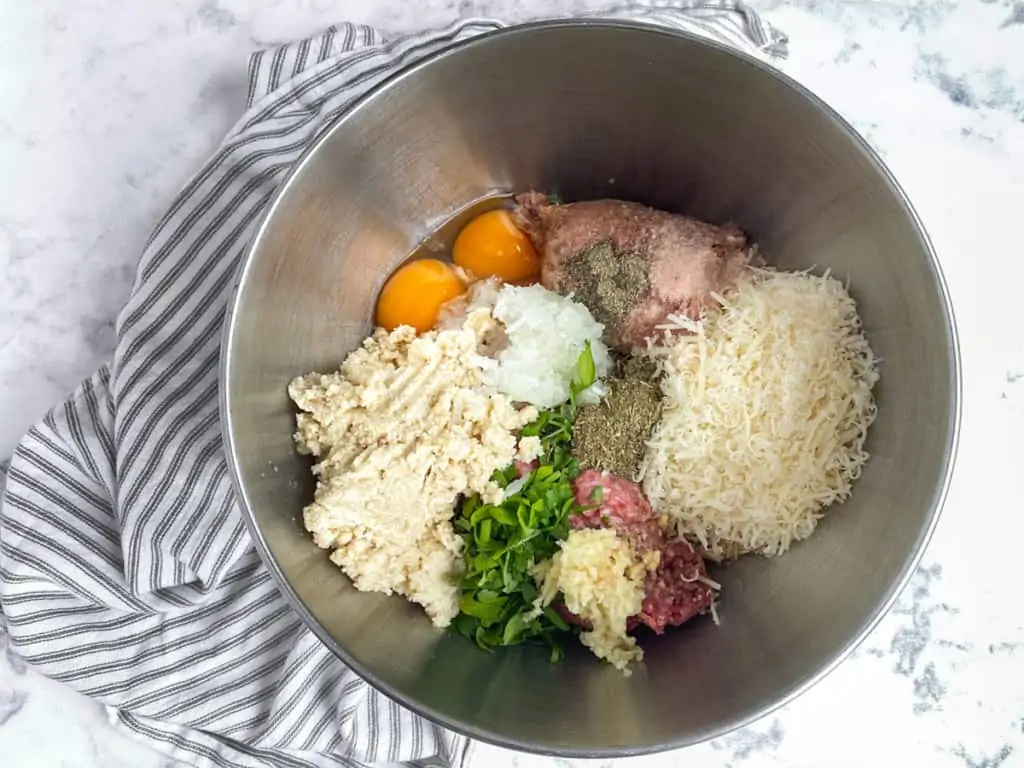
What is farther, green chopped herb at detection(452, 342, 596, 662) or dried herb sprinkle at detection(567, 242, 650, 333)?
dried herb sprinkle at detection(567, 242, 650, 333)

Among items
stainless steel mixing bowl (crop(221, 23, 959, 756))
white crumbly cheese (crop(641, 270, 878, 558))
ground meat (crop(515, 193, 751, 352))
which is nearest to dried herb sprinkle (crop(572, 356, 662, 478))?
white crumbly cheese (crop(641, 270, 878, 558))

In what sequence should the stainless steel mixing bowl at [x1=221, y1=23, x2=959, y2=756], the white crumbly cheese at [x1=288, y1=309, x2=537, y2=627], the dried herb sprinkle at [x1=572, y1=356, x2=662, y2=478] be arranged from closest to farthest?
the stainless steel mixing bowl at [x1=221, y1=23, x2=959, y2=756], the white crumbly cheese at [x1=288, y1=309, x2=537, y2=627], the dried herb sprinkle at [x1=572, y1=356, x2=662, y2=478]

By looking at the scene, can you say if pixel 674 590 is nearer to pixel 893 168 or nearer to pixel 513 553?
pixel 513 553

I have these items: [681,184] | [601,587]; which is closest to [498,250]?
[681,184]

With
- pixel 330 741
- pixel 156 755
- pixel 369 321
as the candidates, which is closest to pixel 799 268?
pixel 369 321

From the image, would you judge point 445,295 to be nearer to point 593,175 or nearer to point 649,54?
point 593,175

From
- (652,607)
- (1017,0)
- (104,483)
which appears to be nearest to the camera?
(652,607)

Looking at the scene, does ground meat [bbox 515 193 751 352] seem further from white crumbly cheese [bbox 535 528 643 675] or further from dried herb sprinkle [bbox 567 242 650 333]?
white crumbly cheese [bbox 535 528 643 675]
